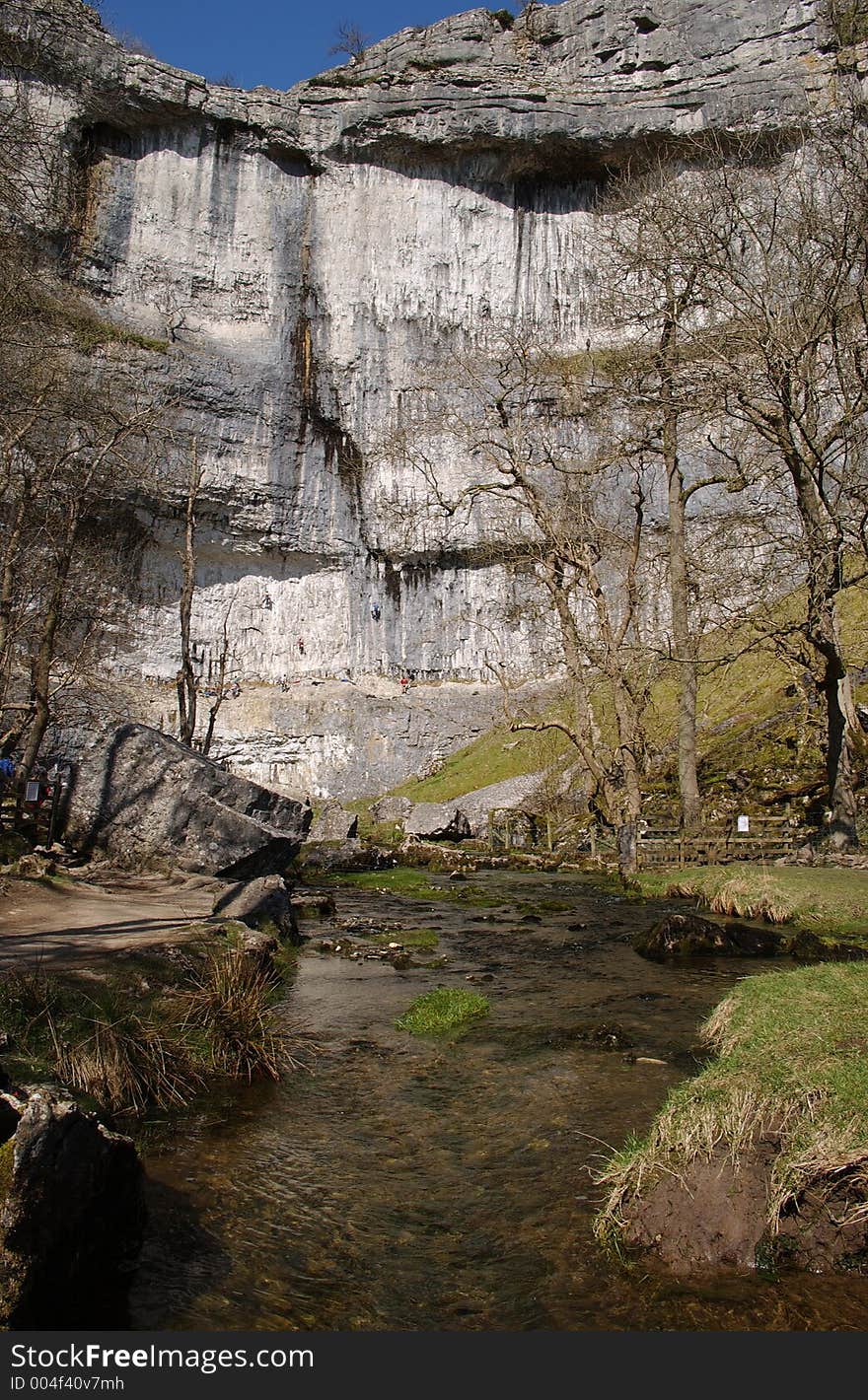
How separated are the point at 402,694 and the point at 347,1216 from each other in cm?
4861

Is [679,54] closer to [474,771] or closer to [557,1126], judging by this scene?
[474,771]

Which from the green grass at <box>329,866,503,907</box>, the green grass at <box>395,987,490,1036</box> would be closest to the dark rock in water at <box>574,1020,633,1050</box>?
the green grass at <box>395,987,490,1036</box>

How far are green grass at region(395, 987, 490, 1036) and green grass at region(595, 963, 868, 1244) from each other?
292 centimetres

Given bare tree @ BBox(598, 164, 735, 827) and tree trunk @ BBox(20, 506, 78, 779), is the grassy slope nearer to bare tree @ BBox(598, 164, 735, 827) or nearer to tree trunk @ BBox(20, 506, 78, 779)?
bare tree @ BBox(598, 164, 735, 827)

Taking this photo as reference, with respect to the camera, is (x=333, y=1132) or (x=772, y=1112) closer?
(x=772, y=1112)

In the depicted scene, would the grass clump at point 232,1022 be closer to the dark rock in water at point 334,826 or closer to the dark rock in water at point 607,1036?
the dark rock in water at point 607,1036

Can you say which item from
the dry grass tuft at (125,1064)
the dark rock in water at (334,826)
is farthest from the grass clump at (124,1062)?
the dark rock in water at (334,826)

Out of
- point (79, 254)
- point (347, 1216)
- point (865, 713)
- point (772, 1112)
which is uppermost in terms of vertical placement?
point (79, 254)

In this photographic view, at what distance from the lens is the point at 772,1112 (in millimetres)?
4750

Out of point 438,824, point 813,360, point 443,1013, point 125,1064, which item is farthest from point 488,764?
point 125,1064

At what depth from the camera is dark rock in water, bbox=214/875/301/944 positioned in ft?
36.4

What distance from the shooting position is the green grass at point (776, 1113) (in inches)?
170

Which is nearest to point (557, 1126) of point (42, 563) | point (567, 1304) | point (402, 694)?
point (567, 1304)

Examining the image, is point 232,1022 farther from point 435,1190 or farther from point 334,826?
point 334,826
